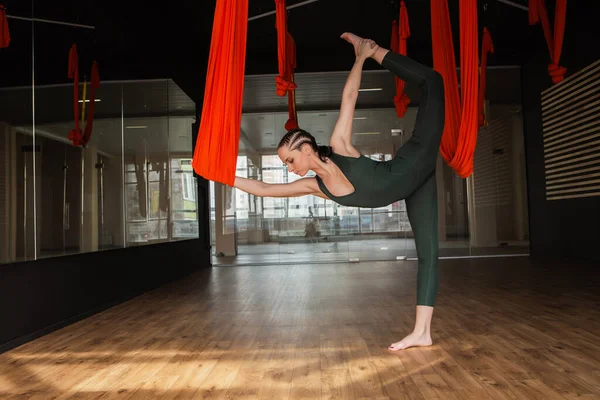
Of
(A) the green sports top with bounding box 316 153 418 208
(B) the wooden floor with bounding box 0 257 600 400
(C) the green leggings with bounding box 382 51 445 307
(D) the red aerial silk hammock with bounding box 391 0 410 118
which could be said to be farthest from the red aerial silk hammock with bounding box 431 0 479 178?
A: (D) the red aerial silk hammock with bounding box 391 0 410 118

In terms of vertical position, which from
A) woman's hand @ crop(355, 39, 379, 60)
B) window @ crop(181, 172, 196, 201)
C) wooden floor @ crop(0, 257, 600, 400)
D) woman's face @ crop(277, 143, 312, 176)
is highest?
woman's hand @ crop(355, 39, 379, 60)

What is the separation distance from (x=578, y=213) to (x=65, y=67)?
6.57m

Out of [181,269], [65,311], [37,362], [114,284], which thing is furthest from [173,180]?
[37,362]

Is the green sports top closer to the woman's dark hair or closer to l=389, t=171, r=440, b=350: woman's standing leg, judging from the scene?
the woman's dark hair

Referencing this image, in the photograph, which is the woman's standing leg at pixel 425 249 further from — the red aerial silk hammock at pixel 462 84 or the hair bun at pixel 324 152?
the hair bun at pixel 324 152

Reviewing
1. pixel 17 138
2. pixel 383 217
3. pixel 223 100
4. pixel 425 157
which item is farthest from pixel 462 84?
pixel 383 217

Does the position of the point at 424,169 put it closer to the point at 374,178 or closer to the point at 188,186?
the point at 374,178

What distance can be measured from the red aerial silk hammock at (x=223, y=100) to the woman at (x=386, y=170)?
21cm

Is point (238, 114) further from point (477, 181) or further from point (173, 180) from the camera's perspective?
point (477, 181)

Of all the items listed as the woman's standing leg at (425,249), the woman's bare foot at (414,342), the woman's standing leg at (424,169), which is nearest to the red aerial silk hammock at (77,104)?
the woman's standing leg at (424,169)

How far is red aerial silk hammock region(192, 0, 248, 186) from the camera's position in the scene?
97.3 inches

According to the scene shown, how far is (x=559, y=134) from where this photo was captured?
7840 millimetres

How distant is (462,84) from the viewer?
3.27 m

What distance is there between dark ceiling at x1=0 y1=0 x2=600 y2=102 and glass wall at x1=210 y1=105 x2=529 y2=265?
129 centimetres
